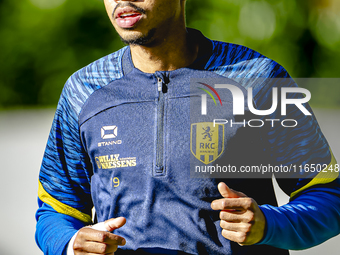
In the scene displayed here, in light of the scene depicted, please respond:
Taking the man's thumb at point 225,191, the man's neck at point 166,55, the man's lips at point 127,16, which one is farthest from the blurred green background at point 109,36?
the man's thumb at point 225,191

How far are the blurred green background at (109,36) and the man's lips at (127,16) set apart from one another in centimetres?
659

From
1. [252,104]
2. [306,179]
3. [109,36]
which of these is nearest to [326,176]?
[306,179]

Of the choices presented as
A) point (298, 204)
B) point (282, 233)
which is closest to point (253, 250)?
point (282, 233)

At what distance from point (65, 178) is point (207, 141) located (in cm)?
66

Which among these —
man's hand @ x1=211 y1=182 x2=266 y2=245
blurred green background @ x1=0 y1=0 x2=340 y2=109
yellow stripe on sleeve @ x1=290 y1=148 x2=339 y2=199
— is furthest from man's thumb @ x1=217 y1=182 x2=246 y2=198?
blurred green background @ x1=0 y1=0 x2=340 y2=109

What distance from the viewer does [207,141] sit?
1708 mm

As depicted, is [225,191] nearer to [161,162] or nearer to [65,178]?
[161,162]

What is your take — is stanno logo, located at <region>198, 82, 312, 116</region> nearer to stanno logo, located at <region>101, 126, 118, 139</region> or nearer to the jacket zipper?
the jacket zipper

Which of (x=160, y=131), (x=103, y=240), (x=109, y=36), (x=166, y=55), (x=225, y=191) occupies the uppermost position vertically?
(x=109, y=36)

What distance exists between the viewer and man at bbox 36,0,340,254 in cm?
161

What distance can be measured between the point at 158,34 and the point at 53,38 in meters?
7.36

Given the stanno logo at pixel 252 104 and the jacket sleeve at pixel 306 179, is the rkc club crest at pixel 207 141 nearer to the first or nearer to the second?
the stanno logo at pixel 252 104

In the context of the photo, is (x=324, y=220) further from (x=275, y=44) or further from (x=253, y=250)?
(x=275, y=44)

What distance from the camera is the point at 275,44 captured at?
27.1 feet
